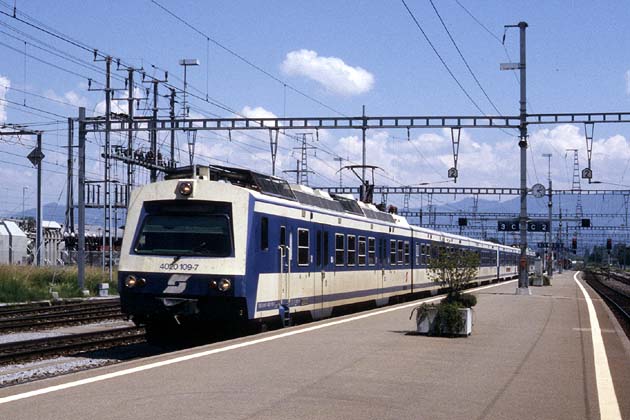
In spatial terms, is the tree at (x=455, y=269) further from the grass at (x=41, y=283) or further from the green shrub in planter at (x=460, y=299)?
the grass at (x=41, y=283)

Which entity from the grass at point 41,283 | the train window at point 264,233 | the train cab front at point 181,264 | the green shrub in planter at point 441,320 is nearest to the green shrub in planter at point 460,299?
the green shrub in planter at point 441,320

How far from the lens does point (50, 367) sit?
14.5 meters

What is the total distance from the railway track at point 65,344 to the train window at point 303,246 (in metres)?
3.66

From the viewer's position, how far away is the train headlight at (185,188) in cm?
1559

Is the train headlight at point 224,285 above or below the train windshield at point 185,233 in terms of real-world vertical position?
below

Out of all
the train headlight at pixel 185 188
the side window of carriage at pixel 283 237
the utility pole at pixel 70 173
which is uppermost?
the utility pole at pixel 70 173

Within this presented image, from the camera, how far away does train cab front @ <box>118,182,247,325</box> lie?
595 inches

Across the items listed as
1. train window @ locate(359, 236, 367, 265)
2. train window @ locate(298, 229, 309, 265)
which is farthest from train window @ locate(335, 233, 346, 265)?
train window @ locate(298, 229, 309, 265)

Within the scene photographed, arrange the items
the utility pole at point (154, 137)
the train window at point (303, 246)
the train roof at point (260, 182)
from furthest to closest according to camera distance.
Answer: the utility pole at point (154, 137) → the train window at point (303, 246) → the train roof at point (260, 182)

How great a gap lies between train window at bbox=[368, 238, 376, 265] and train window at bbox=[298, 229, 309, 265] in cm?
641

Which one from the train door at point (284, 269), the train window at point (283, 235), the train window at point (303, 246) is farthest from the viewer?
the train window at point (303, 246)

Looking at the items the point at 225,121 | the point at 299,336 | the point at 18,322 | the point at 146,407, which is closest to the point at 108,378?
Answer: the point at 146,407

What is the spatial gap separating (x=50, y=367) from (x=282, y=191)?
6.10 meters

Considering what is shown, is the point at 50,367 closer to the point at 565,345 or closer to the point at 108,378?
the point at 108,378
